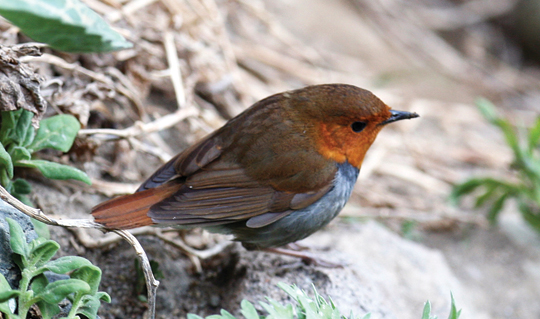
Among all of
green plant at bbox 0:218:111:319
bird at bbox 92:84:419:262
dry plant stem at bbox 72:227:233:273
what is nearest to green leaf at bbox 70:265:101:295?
green plant at bbox 0:218:111:319

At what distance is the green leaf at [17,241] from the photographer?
1.72 meters

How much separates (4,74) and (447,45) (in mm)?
6530

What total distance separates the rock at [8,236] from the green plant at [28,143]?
0.63 feet

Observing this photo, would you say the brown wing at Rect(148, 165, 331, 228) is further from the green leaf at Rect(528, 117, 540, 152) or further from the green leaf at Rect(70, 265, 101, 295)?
the green leaf at Rect(528, 117, 540, 152)

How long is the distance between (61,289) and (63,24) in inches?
30.8

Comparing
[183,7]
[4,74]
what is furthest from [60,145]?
[183,7]

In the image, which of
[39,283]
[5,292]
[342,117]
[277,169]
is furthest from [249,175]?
[5,292]

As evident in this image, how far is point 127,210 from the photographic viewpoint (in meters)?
2.16

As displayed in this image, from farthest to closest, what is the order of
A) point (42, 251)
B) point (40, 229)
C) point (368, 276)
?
1. point (368, 276)
2. point (40, 229)
3. point (42, 251)

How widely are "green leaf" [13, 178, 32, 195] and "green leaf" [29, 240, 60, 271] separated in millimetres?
538

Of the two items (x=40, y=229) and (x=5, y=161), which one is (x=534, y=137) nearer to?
(x=40, y=229)

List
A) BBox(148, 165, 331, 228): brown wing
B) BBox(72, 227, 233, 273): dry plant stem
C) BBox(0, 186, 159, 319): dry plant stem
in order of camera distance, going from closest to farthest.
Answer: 1. BBox(0, 186, 159, 319): dry plant stem
2. BBox(148, 165, 331, 228): brown wing
3. BBox(72, 227, 233, 273): dry plant stem

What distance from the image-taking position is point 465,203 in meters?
4.65

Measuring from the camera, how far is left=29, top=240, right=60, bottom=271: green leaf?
173 cm
